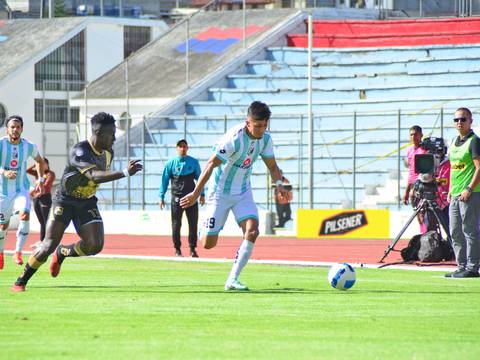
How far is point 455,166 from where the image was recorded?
57.3 feet

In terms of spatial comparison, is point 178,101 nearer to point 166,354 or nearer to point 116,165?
point 116,165

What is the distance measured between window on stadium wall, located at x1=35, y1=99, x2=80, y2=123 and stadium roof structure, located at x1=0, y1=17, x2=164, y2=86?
62.1 inches

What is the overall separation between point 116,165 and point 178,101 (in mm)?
3972

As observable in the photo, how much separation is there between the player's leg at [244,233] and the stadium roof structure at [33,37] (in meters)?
32.6

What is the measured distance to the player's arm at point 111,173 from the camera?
560 inches

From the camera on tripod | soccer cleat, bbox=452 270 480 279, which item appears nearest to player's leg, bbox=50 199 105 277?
soccer cleat, bbox=452 270 480 279

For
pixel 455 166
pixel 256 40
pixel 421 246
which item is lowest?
pixel 421 246

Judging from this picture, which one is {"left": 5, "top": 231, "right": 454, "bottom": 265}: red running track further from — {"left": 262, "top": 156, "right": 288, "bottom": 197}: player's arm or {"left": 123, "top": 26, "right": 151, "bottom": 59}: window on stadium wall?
{"left": 123, "top": 26, "right": 151, "bottom": 59}: window on stadium wall

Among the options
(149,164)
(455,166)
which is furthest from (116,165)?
(455,166)

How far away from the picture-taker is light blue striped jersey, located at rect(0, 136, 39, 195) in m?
19.2

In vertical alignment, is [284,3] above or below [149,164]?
above

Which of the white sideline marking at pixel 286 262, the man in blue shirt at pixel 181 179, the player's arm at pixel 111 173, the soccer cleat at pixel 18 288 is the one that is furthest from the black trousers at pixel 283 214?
the player's arm at pixel 111 173

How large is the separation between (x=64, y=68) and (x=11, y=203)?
30.4m

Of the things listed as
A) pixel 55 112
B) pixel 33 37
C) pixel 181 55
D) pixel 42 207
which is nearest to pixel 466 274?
pixel 42 207
